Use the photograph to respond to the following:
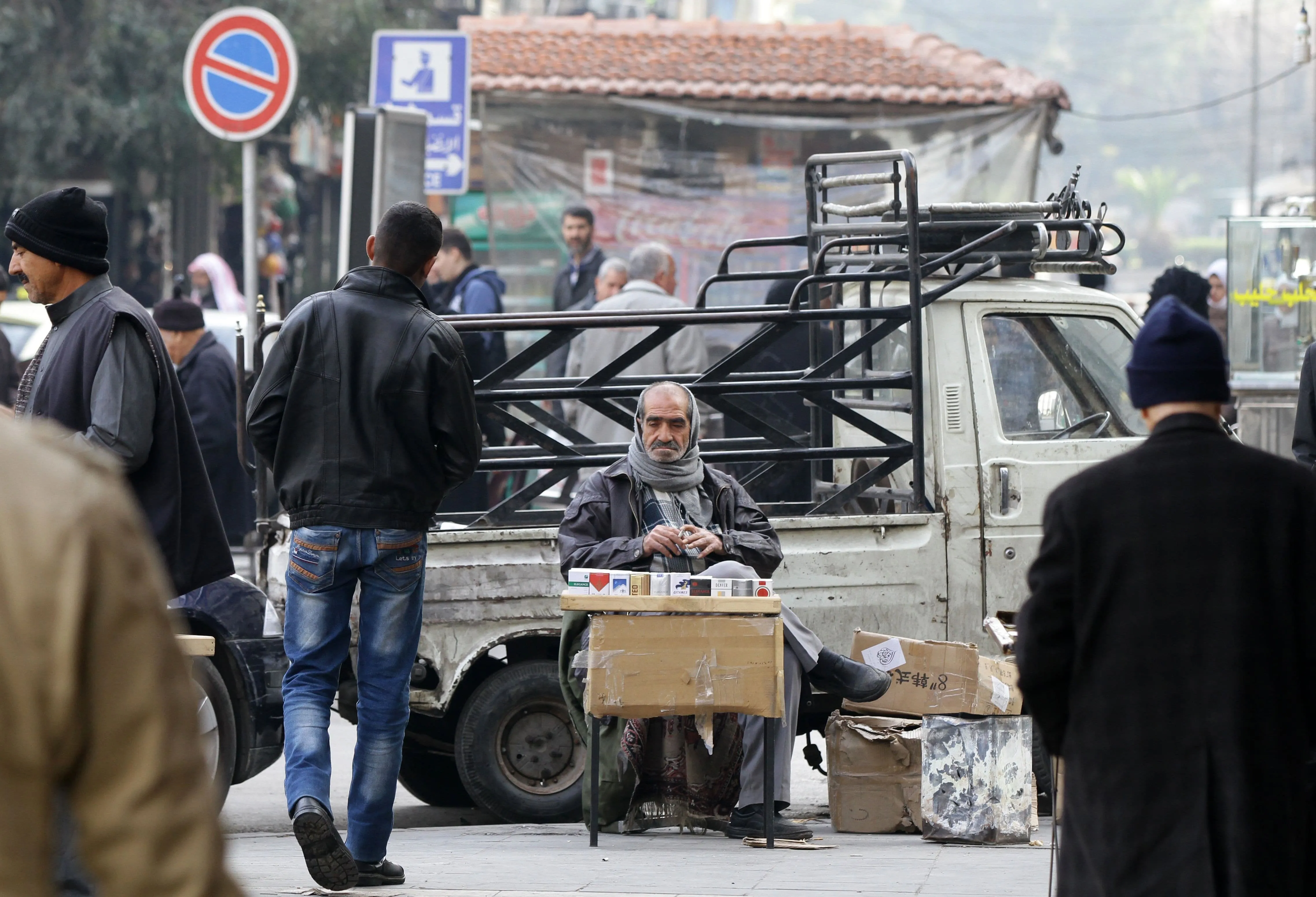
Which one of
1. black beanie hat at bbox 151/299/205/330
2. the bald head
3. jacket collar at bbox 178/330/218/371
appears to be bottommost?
the bald head

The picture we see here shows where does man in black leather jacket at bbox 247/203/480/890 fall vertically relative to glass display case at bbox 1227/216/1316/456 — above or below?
below

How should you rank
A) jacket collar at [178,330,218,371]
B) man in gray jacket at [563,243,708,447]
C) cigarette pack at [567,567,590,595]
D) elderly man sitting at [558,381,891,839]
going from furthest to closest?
jacket collar at [178,330,218,371] < man in gray jacket at [563,243,708,447] < elderly man sitting at [558,381,891,839] < cigarette pack at [567,567,590,595]

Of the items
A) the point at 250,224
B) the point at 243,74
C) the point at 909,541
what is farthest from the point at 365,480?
the point at 243,74

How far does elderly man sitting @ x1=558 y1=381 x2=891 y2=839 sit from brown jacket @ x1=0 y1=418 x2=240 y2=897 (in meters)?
4.74

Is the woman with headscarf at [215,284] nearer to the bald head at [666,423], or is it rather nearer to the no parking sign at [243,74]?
the no parking sign at [243,74]

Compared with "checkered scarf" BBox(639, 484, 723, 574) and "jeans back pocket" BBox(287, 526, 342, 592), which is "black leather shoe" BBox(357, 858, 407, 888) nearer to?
"jeans back pocket" BBox(287, 526, 342, 592)

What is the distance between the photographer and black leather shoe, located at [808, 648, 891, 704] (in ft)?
21.6

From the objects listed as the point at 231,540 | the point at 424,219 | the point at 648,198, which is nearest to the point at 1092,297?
the point at 424,219

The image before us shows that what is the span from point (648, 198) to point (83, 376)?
43.5 feet

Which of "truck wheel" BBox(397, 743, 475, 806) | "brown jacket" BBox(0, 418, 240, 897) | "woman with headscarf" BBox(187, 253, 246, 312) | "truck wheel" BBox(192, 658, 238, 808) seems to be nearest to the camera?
"brown jacket" BBox(0, 418, 240, 897)

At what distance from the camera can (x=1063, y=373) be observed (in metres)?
7.38

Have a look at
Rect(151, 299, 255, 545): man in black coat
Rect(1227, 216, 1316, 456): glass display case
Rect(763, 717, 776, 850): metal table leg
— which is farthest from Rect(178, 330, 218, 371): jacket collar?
Rect(1227, 216, 1316, 456): glass display case

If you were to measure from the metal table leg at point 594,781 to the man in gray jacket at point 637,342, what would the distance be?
10.1 feet

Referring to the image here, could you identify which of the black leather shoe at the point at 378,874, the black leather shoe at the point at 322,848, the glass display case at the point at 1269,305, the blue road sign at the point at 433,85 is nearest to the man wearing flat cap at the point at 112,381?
the black leather shoe at the point at 322,848
